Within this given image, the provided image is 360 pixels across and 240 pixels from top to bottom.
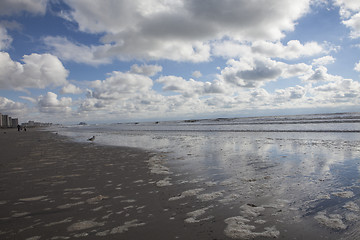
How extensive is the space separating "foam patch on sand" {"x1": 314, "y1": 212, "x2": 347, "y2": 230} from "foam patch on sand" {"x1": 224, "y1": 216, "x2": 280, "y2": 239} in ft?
3.65

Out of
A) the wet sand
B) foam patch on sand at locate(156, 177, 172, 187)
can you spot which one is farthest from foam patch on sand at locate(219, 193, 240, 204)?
foam patch on sand at locate(156, 177, 172, 187)

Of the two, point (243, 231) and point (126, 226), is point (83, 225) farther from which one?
point (243, 231)

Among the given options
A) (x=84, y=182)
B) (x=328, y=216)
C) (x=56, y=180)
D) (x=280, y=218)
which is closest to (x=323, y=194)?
(x=328, y=216)

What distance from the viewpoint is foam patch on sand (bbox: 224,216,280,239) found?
3.81 m

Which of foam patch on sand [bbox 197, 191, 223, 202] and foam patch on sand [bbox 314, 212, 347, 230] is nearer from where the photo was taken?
foam patch on sand [bbox 314, 212, 347, 230]

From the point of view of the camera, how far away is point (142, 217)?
15.2 ft

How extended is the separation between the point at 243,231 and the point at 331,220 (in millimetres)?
1942

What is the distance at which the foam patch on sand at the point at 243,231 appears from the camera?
12.5 ft

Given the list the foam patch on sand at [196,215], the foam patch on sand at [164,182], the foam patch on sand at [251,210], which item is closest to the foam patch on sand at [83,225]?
the foam patch on sand at [196,215]

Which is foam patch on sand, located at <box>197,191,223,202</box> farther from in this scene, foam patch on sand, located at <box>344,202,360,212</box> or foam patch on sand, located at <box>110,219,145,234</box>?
foam patch on sand, located at <box>344,202,360,212</box>

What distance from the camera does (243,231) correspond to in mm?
3955

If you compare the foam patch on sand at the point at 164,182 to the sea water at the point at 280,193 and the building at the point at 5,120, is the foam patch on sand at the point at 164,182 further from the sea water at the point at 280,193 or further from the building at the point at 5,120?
the building at the point at 5,120

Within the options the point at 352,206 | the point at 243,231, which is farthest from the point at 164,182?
the point at 352,206

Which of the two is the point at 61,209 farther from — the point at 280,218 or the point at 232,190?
the point at 280,218
